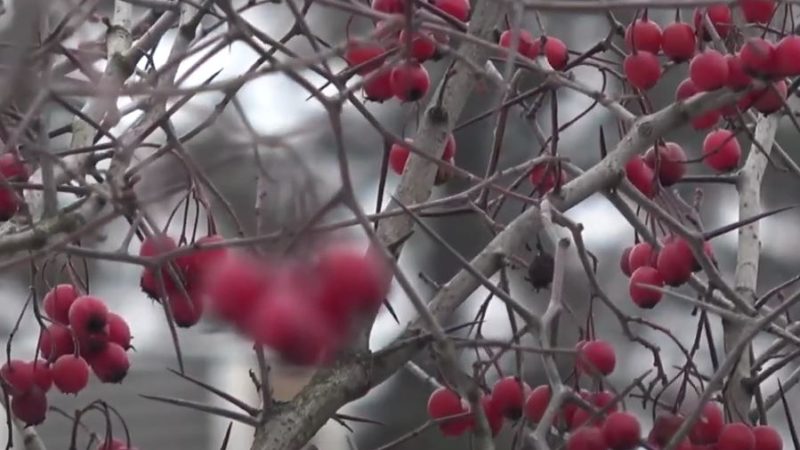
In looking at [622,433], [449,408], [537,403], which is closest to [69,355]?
[449,408]

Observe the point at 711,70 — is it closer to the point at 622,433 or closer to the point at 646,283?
the point at 646,283

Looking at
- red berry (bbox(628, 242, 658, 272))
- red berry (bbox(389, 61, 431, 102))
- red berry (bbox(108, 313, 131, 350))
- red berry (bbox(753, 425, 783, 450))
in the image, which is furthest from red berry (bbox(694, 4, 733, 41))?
red berry (bbox(108, 313, 131, 350))

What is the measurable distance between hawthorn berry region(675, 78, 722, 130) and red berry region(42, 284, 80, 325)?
92cm

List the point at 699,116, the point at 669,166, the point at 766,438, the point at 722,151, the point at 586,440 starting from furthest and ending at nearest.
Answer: the point at 722,151 → the point at 669,166 → the point at 699,116 → the point at 766,438 → the point at 586,440

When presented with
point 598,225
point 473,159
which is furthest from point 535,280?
point 473,159

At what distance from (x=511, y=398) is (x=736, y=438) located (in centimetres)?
31

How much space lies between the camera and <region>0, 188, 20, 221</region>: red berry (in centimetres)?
184

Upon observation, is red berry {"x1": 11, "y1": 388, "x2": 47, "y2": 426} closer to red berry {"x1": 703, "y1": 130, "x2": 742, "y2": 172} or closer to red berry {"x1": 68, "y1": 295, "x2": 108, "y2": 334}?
red berry {"x1": 68, "y1": 295, "x2": 108, "y2": 334}

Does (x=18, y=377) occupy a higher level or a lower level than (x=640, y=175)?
lower

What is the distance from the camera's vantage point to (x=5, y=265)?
1306 millimetres

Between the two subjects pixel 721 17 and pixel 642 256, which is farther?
pixel 721 17

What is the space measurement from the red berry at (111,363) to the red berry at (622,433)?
670 mm

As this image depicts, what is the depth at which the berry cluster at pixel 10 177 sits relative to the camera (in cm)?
184

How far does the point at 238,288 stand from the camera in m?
1.21
